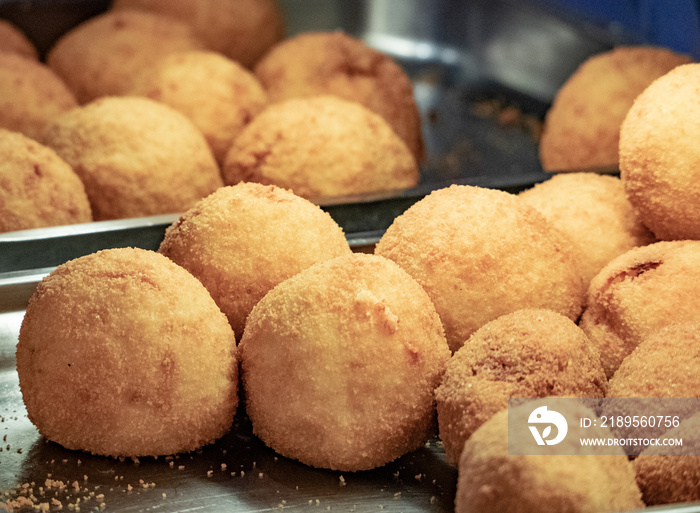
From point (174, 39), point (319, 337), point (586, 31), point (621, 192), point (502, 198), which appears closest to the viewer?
point (319, 337)

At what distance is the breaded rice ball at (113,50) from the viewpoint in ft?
9.79

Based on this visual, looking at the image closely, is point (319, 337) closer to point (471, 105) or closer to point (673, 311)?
point (673, 311)

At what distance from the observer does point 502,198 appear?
1643 mm

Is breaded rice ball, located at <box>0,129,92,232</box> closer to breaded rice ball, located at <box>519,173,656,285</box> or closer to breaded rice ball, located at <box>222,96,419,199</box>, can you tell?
breaded rice ball, located at <box>222,96,419,199</box>

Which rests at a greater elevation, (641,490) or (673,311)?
(673,311)

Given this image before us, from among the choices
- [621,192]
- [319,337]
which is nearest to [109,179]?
[319,337]

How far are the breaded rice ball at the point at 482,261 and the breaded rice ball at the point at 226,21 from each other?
2.20 m

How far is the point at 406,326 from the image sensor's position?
52.7 inches

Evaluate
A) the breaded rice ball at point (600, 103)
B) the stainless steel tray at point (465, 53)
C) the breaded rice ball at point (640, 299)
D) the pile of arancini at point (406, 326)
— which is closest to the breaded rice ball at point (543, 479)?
the pile of arancini at point (406, 326)

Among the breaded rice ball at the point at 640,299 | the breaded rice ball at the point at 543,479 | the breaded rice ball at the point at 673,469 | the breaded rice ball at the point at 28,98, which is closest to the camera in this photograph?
the breaded rice ball at the point at 543,479

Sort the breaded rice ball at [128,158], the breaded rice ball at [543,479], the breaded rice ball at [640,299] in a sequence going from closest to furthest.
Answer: the breaded rice ball at [543,479]
the breaded rice ball at [640,299]
the breaded rice ball at [128,158]

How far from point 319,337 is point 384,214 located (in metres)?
0.78

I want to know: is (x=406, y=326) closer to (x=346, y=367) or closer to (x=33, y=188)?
(x=346, y=367)

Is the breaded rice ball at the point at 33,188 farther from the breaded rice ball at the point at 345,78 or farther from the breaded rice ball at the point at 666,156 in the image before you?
the breaded rice ball at the point at 666,156
